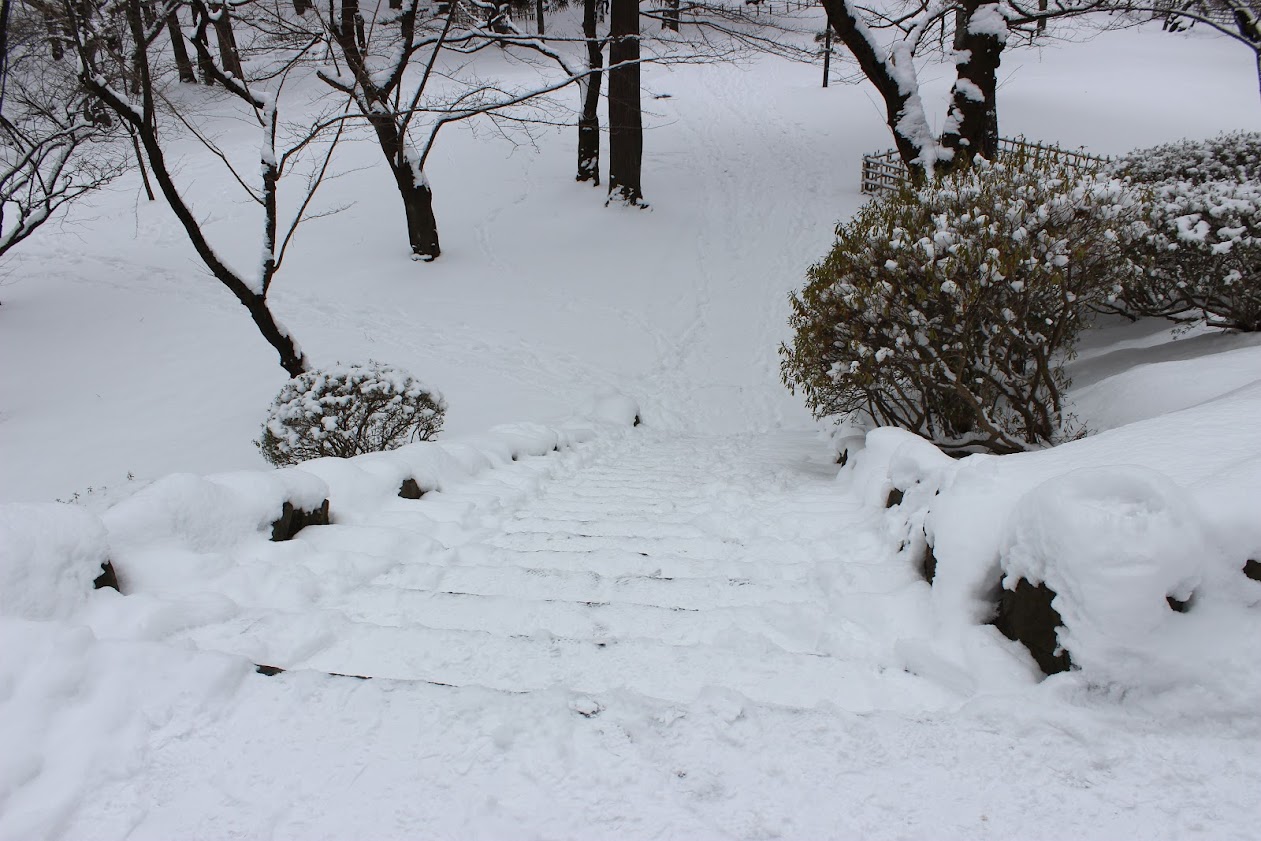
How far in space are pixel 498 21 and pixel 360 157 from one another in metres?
7.39

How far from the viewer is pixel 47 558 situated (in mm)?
2176

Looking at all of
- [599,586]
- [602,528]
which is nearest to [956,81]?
[602,528]

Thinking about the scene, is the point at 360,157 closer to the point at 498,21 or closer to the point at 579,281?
the point at 498,21

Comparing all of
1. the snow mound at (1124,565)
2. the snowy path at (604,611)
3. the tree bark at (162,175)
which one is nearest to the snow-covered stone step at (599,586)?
the snowy path at (604,611)

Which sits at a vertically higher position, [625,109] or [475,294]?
[625,109]

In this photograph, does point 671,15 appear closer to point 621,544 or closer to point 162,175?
point 162,175

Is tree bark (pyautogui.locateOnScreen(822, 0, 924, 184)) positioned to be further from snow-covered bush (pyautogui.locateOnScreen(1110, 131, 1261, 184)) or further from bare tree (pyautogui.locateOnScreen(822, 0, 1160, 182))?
snow-covered bush (pyautogui.locateOnScreen(1110, 131, 1261, 184))

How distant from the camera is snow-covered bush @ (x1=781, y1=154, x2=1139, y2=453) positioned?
479 cm

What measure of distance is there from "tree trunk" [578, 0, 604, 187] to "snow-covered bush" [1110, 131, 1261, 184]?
31.7 ft

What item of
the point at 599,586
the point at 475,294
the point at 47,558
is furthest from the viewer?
the point at 475,294

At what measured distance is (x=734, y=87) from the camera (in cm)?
2686

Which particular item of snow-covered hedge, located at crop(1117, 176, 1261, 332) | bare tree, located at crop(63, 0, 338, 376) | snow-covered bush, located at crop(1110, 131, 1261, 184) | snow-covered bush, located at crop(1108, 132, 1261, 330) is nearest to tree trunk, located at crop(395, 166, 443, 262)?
bare tree, located at crop(63, 0, 338, 376)

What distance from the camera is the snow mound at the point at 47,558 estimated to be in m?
2.07

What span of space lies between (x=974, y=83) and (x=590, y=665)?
28.5 ft
